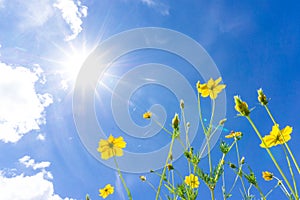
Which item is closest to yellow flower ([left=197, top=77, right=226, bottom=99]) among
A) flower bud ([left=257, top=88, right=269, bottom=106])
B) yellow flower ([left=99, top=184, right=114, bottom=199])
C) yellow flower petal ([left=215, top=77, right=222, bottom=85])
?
yellow flower petal ([left=215, top=77, right=222, bottom=85])

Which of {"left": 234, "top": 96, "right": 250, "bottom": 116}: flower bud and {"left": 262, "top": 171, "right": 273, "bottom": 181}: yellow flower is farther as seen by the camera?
{"left": 262, "top": 171, "right": 273, "bottom": 181}: yellow flower

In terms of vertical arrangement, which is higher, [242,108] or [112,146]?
[112,146]

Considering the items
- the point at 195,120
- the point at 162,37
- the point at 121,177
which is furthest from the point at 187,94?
the point at 121,177

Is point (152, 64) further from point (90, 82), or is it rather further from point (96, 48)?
point (90, 82)

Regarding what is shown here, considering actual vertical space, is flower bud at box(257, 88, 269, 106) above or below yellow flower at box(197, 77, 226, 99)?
below

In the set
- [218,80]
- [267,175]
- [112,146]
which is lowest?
[267,175]

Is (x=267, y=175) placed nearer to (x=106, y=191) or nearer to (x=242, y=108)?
(x=242, y=108)

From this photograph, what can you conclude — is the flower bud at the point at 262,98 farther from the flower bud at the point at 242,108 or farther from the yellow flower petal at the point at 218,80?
the yellow flower petal at the point at 218,80

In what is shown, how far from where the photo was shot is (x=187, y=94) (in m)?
3.92

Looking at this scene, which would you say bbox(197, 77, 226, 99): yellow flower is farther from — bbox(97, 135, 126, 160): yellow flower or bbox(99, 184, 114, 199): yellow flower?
bbox(99, 184, 114, 199): yellow flower

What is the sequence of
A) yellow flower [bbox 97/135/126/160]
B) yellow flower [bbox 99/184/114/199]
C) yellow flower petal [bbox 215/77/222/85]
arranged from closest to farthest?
yellow flower [bbox 97/135/126/160], yellow flower petal [bbox 215/77/222/85], yellow flower [bbox 99/184/114/199]

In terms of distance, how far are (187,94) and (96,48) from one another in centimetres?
159

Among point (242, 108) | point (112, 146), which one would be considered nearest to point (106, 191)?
point (112, 146)

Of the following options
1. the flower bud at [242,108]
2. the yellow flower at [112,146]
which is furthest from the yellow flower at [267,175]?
the yellow flower at [112,146]
